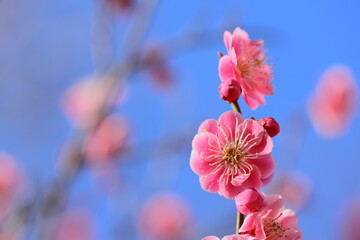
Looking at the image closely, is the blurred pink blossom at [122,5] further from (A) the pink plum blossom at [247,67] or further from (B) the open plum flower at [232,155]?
(B) the open plum flower at [232,155]

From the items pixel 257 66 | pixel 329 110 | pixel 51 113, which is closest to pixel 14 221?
pixel 257 66

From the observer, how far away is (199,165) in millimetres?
698

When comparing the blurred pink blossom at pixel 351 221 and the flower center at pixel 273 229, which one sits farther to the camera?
the blurred pink blossom at pixel 351 221

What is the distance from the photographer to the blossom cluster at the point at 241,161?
2.06 ft

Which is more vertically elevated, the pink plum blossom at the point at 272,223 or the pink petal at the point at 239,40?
the pink petal at the point at 239,40

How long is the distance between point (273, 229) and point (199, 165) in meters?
0.13

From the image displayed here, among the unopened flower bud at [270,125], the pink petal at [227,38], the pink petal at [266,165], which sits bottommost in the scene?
the pink petal at [266,165]

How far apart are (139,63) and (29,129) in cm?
243

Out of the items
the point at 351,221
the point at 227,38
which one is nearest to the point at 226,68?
the point at 227,38

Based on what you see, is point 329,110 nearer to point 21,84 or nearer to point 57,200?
point 57,200

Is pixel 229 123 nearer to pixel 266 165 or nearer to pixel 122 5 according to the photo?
pixel 266 165

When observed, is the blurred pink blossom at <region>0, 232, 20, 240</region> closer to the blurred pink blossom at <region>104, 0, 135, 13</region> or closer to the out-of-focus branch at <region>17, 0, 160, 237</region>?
the out-of-focus branch at <region>17, 0, 160, 237</region>

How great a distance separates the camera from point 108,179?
2355mm

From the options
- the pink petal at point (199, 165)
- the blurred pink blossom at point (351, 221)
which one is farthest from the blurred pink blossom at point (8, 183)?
the blurred pink blossom at point (351, 221)
